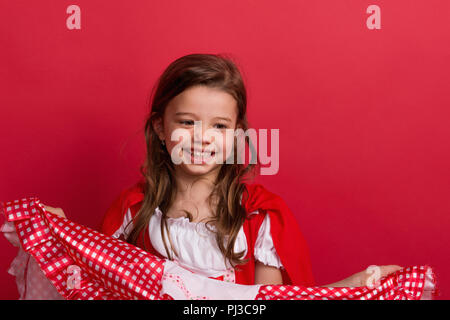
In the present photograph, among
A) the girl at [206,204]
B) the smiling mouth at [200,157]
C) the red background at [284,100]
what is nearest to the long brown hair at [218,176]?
the girl at [206,204]

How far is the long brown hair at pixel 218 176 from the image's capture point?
1.35m

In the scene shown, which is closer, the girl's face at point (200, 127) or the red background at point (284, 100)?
the girl's face at point (200, 127)

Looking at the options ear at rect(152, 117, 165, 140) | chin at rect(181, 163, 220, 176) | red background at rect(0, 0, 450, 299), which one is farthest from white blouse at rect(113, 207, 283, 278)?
red background at rect(0, 0, 450, 299)

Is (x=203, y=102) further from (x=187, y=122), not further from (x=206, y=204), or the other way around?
(x=206, y=204)

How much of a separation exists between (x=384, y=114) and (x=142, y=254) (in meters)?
0.93

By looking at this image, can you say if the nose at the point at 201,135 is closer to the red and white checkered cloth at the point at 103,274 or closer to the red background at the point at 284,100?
the red and white checkered cloth at the point at 103,274

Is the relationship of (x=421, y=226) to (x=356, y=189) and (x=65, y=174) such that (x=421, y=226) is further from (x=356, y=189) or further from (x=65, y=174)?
(x=65, y=174)

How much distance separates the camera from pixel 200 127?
4.32ft

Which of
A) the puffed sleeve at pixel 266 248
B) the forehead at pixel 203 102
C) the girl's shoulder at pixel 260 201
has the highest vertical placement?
the forehead at pixel 203 102

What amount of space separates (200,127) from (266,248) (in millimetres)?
321

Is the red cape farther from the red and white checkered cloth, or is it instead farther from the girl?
the red and white checkered cloth

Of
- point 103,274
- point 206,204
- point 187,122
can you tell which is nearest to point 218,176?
point 206,204

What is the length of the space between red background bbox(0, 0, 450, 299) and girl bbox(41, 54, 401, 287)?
14.4 inches

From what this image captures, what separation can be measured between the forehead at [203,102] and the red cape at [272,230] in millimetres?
223
